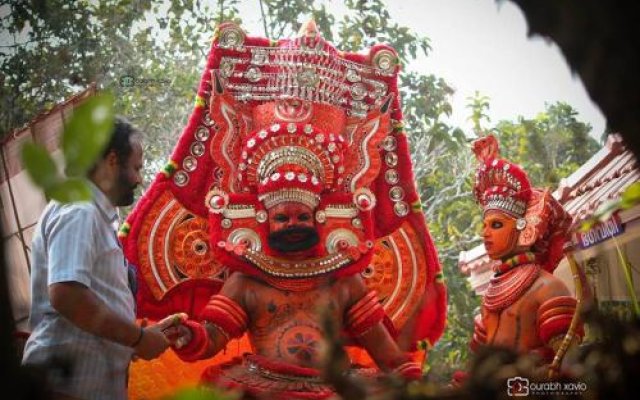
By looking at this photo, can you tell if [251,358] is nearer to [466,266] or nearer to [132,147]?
[132,147]

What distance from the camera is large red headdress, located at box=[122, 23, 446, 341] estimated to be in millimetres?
4195

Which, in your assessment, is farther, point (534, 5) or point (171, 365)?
point (171, 365)

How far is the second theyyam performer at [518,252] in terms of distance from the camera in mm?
4156

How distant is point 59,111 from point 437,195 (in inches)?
210

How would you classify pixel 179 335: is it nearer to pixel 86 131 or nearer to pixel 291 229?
pixel 291 229

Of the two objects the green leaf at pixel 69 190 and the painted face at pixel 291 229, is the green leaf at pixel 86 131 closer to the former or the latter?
the green leaf at pixel 69 190

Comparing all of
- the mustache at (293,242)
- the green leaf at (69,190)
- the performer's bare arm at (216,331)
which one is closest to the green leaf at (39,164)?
the green leaf at (69,190)

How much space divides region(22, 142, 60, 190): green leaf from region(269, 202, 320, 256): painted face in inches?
125

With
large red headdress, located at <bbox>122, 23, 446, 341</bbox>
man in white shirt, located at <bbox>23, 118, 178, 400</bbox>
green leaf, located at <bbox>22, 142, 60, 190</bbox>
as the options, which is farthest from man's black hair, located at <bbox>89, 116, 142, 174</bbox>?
green leaf, located at <bbox>22, 142, 60, 190</bbox>

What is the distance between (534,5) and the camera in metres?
1.40

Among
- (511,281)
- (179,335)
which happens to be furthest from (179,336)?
(511,281)

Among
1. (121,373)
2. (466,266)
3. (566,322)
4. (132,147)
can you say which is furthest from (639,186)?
(466,266)

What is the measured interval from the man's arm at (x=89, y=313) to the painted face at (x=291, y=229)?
1.34 meters

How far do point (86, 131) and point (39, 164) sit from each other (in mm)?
62
